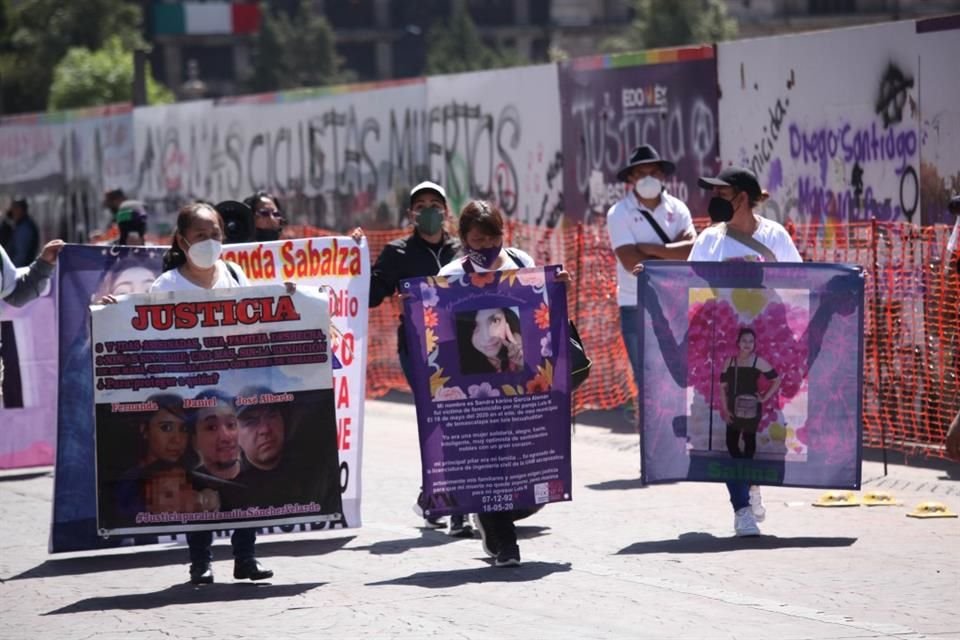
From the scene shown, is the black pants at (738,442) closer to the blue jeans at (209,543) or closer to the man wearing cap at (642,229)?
the man wearing cap at (642,229)

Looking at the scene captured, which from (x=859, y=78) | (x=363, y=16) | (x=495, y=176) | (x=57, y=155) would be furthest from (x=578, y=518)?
(x=363, y=16)

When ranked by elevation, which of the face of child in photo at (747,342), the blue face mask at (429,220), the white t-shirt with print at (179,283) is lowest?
the face of child in photo at (747,342)

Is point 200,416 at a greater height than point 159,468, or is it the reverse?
point 200,416

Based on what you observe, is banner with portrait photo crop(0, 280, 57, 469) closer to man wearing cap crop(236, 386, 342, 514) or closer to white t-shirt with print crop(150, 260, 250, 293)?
white t-shirt with print crop(150, 260, 250, 293)

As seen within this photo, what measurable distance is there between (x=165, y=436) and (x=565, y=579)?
1.91m

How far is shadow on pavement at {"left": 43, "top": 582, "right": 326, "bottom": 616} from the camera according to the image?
28.2ft

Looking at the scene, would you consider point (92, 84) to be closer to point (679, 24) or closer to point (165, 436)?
point (679, 24)

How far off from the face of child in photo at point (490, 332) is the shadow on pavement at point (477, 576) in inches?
39.5

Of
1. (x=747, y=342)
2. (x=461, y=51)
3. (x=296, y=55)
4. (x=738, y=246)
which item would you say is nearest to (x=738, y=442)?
(x=747, y=342)

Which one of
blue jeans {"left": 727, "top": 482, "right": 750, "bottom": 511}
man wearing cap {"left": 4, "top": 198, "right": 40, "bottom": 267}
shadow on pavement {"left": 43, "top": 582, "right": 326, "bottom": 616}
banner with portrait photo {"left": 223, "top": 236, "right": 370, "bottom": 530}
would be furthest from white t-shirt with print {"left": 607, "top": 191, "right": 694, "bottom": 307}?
man wearing cap {"left": 4, "top": 198, "right": 40, "bottom": 267}

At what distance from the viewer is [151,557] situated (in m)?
10.1

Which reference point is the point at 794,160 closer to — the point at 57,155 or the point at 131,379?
the point at 131,379

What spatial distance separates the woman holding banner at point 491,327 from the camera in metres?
9.24

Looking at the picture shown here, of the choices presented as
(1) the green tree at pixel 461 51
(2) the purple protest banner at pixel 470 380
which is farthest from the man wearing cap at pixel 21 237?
(1) the green tree at pixel 461 51
